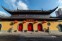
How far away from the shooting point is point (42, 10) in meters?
31.3

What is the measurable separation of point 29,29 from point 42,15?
4.88 meters

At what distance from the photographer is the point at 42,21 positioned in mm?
29469

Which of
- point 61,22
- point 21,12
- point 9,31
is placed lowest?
point 9,31

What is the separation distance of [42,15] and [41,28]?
3605 millimetres

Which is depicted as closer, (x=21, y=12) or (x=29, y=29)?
(x=29, y=29)

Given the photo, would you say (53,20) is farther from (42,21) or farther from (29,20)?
(29,20)

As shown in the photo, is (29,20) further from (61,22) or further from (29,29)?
(61,22)

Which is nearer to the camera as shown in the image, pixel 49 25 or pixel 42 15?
pixel 49 25

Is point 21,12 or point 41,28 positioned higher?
point 21,12

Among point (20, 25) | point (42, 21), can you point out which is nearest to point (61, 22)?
point (42, 21)

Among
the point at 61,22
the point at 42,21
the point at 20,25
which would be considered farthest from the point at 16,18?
the point at 61,22

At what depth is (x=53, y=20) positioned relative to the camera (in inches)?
1161

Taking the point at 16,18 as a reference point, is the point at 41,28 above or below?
below

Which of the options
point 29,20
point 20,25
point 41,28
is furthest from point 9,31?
point 41,28
